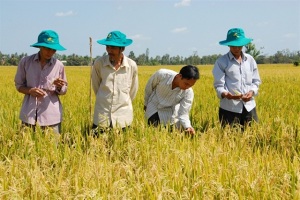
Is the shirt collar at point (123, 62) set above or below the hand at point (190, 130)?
above

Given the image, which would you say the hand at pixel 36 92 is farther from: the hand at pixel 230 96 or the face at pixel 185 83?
the hand at pixel 230 96

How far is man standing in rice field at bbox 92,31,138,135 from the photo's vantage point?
11.4 ft

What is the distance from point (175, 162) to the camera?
2.65 meters

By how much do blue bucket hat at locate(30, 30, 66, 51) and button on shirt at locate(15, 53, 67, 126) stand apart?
0.55 ft

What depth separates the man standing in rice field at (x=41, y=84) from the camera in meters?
3.37

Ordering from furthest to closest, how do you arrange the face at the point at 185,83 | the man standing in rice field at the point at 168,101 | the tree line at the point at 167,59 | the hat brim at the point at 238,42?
the tree line at the point at 167,59 → the hat brim at the point at 238,42 → the man standing in rice field at the point at 168,101 → the face at the point at 185,83

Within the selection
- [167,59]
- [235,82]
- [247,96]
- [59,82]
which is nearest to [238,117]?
[247,96]

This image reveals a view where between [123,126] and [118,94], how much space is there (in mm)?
336

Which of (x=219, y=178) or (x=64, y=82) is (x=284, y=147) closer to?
(x=219, y=178)

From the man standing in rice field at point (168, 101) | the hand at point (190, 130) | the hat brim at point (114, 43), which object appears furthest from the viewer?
the man standing in rice field at point (168, 101)

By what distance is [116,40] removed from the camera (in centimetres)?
326

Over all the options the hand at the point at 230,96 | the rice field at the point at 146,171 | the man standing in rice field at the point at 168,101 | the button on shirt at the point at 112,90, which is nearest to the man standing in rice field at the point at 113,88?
the button on shirt at the point at 112,90

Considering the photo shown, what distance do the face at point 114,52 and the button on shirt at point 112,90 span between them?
3.2 inches

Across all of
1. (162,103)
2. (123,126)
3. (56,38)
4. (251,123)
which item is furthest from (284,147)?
(56,38)
